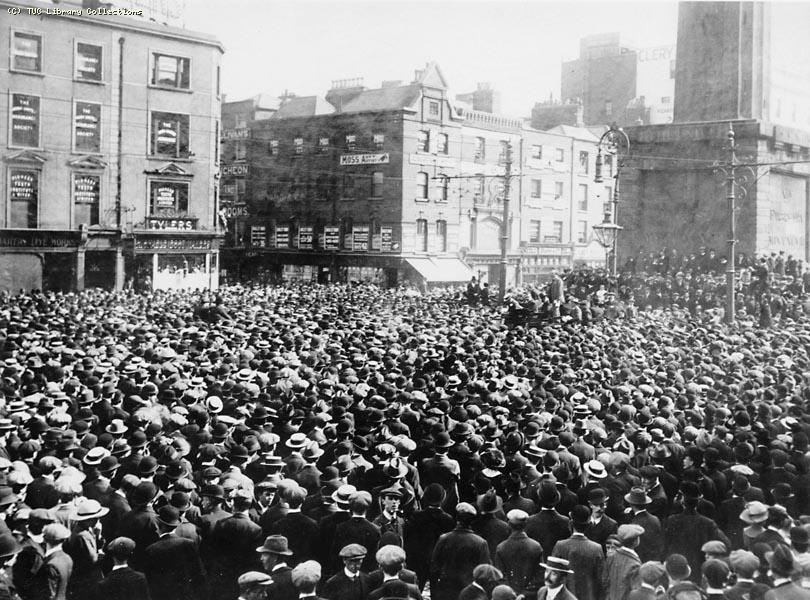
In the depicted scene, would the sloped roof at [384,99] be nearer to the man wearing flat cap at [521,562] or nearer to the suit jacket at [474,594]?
the man wearing flat cap at [521,562]

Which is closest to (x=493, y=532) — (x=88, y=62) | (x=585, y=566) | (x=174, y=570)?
(x=585, y=566)

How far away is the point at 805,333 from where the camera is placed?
1942 centimetres

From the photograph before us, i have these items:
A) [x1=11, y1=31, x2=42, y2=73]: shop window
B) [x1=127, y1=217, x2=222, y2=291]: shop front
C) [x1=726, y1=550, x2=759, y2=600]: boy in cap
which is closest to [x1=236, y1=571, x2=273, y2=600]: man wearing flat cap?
[x1=726, y1=550, x2=759, y2=600]: boy in cap

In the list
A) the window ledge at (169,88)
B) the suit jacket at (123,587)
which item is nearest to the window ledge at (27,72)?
the window ledge at (169,88)

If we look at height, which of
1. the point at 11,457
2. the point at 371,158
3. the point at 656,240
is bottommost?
the point at 11,457

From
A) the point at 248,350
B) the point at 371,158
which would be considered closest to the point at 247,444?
the point at 248,350

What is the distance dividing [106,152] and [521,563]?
36.4 m

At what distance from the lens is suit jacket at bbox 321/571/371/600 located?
248 inches

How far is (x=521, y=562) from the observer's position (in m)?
6.97

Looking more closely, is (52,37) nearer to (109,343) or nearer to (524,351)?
(109,343)

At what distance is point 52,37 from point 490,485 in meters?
35.7

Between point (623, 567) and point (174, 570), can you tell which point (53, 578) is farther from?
point (623, 567)

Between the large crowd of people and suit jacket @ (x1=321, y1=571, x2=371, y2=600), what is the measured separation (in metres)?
0.02

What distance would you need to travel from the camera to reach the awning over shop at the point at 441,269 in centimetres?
4784
